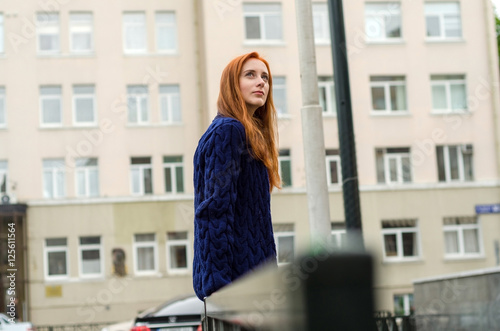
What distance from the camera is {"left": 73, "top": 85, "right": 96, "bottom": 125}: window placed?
32.1 m

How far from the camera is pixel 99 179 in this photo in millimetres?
31625

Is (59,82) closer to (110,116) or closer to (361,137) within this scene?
(110,116)

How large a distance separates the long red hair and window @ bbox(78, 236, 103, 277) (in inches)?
1155

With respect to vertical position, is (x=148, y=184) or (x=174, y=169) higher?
(x=174, y=169)

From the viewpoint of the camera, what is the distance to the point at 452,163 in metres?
33.1

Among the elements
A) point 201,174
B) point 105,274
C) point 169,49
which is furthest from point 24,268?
point 201,174

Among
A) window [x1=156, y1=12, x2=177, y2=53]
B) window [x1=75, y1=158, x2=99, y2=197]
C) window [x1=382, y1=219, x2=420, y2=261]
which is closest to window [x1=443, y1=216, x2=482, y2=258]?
window [x1=382, y1=219, x2=420, y2=261]

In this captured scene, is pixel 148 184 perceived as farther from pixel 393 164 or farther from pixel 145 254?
pixel 393 164

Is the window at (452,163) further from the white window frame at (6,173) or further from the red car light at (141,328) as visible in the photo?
the red car light at (141,328)

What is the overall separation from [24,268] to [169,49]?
9643mm

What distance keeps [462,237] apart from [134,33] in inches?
572

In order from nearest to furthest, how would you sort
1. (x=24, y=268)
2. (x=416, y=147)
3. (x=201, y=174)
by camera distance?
(x=201, y=174)
(x=24, y=268)
(x=416, y=147)

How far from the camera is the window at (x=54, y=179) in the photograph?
3133 cm

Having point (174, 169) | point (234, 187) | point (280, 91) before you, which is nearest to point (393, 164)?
point (280, 91)
